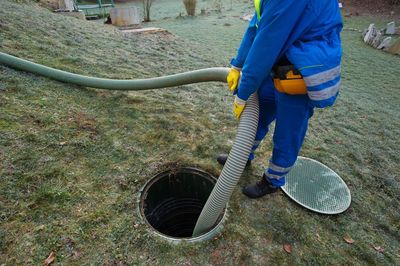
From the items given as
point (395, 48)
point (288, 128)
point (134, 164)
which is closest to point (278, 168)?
point (288, 128)

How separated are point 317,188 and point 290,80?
1.32 metres

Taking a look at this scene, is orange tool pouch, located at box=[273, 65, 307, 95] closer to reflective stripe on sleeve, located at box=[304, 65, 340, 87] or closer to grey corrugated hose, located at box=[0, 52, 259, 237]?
reflective stripe on sleeve, located at box=[304, 65, 340, 87]

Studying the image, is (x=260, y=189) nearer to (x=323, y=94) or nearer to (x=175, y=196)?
(x=175, y=196)

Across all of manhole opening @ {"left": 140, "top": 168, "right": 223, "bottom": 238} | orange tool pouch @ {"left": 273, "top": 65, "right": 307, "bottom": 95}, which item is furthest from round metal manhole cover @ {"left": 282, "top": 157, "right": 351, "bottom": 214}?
orange tool pouch @ {"left": 273, "top": 65, "right": 307, "bottom": 95}

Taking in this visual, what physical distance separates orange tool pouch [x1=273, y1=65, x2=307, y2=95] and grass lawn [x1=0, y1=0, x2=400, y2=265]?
1.00 metres

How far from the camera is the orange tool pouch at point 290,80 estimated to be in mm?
1599

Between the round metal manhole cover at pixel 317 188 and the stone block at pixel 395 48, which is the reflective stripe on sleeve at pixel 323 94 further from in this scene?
the stone block at pixel 395 48

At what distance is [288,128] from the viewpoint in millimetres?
1838

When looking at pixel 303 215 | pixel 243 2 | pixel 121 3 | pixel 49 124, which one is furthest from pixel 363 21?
pixel 121 3

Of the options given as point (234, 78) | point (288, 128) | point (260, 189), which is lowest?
point (260, 189)

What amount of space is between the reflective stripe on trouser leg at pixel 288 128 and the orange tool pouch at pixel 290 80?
89mm

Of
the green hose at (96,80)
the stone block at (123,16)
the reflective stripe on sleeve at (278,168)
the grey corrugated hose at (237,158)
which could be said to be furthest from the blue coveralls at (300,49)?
the stone block at (123,16)

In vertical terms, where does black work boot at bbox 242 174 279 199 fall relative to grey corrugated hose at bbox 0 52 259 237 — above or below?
below

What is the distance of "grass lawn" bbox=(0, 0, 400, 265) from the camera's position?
5.86 feet
